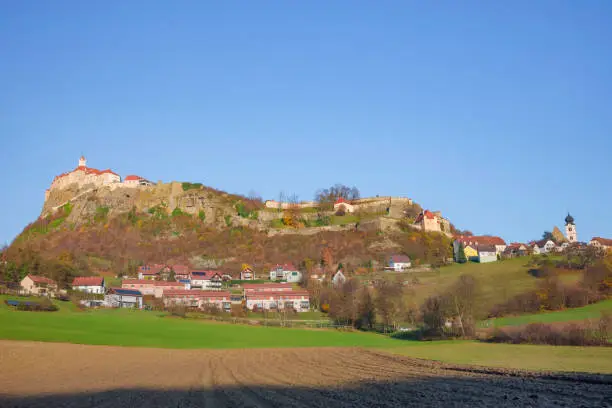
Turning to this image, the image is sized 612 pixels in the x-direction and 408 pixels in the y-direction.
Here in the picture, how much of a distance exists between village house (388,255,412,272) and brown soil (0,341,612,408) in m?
67.6

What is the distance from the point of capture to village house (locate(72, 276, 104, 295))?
81688mm

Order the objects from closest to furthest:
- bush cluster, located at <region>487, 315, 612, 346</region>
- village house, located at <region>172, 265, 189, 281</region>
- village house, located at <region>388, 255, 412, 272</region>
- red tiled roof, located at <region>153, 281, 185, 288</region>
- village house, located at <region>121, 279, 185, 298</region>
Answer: bush cluster, located at <region>487, 315, 612, 346</region>, village house, located at <region>121, 279, 185, 298</region>, red tiled roof, located at <region>153, 281, 185, 288</region>, village house, located at <region>388, 255, 412, 272</region>, village house, located at <region>172, 265, 189, 281</region>

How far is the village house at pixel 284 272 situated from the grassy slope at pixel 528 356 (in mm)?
61551

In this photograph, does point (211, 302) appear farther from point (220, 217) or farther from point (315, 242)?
point (220, 217)

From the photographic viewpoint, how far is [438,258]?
346ft

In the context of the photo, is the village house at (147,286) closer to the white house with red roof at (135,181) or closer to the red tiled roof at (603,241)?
the white house with red roof at (135,181)

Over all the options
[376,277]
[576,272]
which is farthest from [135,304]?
[576,272]

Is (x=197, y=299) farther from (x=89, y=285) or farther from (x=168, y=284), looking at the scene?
(x=89, y=285)

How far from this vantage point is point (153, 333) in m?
49.9

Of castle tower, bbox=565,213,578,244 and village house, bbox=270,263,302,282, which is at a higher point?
castle tower, bbox=565,213,578,244

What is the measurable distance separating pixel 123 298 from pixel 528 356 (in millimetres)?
63876

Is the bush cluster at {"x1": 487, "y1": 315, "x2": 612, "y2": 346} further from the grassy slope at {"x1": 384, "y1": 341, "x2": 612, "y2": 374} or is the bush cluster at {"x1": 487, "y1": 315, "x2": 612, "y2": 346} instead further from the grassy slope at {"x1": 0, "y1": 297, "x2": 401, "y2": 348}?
the grassy slope at {"x1": 0, "y1": 297, "x2": 401, "y2": 348}

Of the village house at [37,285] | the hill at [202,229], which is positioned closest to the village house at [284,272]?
the hill at [202,229]

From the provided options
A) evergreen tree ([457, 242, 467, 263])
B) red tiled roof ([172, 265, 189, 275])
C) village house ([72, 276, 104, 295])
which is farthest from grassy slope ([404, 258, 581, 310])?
village house ([72, 276, 104, 295])
